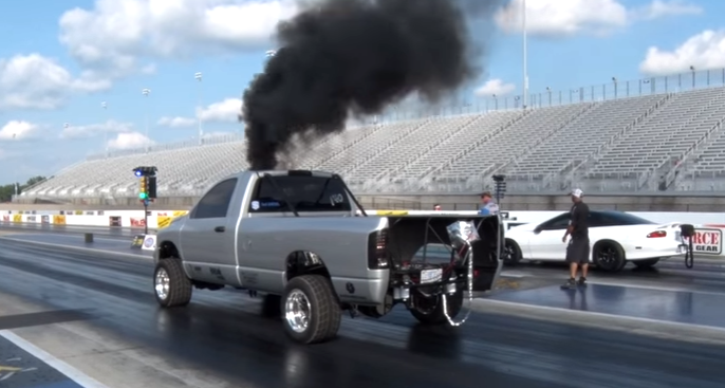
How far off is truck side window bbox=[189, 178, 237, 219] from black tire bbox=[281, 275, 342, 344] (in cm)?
219

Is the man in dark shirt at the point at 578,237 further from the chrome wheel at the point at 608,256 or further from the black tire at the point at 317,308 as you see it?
the black tire at the point at 317,308

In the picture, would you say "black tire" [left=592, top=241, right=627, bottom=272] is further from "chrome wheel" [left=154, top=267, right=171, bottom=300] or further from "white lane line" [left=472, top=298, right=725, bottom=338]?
"chrome wheel" [left=154, top=267, right=171, bottom=300]

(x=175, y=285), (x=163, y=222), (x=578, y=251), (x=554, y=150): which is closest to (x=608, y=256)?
(x=578, y=251)

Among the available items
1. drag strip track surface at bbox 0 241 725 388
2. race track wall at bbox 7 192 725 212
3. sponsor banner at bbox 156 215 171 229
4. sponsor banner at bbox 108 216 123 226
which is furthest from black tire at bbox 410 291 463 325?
sponsor banner at bbox 108 216 123 226

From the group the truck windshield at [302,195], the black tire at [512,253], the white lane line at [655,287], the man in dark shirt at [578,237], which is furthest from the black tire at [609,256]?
the truck windshield at [302,195]

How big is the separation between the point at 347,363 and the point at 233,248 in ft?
9.93

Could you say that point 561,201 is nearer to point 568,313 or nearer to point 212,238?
point 568,313

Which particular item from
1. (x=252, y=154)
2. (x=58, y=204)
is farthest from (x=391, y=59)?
(x=58, y=204)

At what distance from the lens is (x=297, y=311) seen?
966 cm

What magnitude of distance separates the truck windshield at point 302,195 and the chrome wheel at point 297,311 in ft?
5.64

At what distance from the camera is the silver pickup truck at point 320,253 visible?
8990mm

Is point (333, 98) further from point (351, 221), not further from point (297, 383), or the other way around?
point (297, 383)

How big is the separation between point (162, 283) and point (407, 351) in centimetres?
503

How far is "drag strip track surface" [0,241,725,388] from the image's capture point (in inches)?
306
